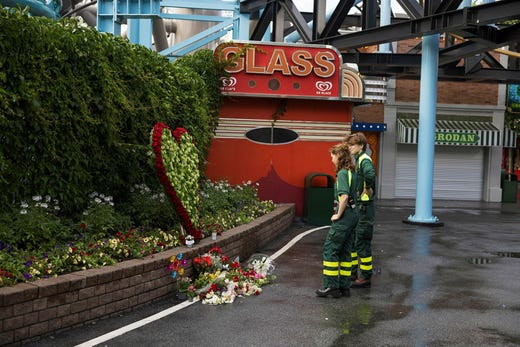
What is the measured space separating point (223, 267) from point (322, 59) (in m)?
9.09

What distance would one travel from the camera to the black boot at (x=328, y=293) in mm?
8203

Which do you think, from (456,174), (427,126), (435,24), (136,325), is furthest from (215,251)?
(456,174)

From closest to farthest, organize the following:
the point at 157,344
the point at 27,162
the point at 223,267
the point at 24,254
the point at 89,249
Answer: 1. the point at 157,344
2. the point at 24,254
3. the point at 89,249
4. the point at 27,162
5. the point at 223,267

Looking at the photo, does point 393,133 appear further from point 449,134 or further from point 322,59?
point 322,59

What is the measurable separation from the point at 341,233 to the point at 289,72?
8944 mm

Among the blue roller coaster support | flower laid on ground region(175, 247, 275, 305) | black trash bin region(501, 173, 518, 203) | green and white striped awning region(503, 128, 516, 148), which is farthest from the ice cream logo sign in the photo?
black trash bin region(501, 173, 518, 203)

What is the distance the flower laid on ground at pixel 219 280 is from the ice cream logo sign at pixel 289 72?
8.06 meters

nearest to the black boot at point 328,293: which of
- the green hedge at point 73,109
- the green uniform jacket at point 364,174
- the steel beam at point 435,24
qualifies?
the green uniform jacket at point 364,174

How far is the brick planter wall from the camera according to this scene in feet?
18.4

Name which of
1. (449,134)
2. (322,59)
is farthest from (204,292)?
(449,134)

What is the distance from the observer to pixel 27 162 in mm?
7746

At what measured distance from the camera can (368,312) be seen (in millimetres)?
7492

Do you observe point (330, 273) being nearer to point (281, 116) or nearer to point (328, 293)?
point (328, 293)

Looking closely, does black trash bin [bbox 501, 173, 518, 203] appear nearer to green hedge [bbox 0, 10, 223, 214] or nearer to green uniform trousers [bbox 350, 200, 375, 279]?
green hedge [bbox 0, 10, 223, 214]
